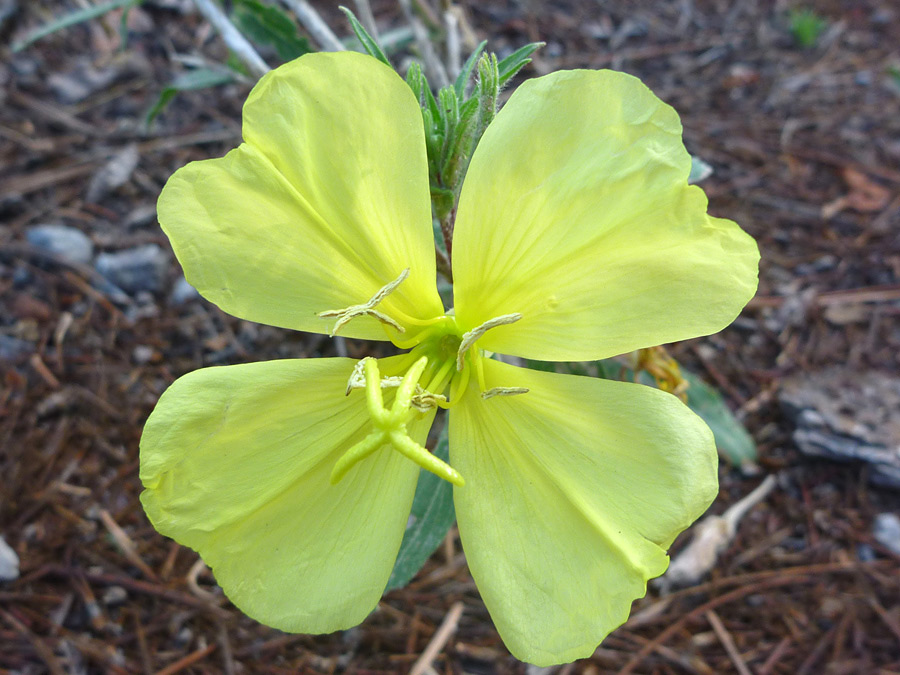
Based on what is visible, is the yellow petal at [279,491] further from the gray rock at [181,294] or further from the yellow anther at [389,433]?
the gray rock at [181,294]

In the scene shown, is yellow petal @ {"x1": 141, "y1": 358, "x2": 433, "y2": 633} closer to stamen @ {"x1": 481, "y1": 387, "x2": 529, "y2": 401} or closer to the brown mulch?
stamen @ {"x1": 481, "y1": 387, "x2": 529, "y2": 401}

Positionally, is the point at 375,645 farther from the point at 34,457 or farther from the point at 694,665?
the point at 34,457

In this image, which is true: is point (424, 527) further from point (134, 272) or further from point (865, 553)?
point (134, 272)

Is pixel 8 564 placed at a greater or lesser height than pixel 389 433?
lesser

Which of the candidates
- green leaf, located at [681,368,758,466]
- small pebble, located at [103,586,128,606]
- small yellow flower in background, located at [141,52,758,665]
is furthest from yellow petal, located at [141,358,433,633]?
green leaf, located at [681,368,758,466]

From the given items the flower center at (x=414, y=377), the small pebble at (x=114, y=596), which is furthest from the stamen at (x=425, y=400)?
the small pebble at (x=114, y=596)

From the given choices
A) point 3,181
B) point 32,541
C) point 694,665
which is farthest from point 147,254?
point 694,665

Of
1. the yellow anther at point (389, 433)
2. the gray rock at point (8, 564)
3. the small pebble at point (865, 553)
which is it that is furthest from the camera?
the small pebble at point (865, 553)

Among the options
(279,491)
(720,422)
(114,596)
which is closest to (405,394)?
(279,491)
